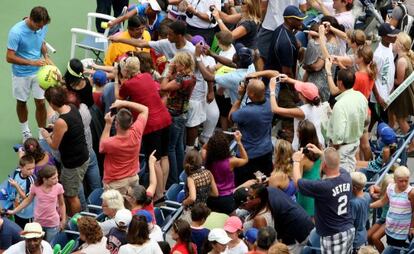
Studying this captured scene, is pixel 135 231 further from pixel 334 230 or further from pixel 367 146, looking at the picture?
pixel 367 146

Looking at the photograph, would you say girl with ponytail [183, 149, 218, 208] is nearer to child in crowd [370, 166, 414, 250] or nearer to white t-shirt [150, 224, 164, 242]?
white t-shirt [150, 224, 164, 242]

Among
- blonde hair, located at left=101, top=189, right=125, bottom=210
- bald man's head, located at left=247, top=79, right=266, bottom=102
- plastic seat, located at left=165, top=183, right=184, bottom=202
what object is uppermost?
bald man's head, located at left=247, top=79, right=266, bottom=102

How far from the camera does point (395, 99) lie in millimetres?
13453

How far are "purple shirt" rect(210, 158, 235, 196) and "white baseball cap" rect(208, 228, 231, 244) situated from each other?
1567 mm

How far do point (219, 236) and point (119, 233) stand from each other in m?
0.97

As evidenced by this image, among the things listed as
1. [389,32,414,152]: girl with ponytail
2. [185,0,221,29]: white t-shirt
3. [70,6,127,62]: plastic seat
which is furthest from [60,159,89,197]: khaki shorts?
[389,32,414,152]: girl with ponytail

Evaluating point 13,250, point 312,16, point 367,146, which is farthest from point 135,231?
point 312,16

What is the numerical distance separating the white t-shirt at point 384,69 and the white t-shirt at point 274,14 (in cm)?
155

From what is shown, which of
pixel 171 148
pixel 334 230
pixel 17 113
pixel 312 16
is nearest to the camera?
pixel 334 230

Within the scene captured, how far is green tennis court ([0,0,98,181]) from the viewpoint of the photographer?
13836mm

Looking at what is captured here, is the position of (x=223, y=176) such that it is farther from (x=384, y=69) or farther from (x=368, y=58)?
(x=384, y=69)

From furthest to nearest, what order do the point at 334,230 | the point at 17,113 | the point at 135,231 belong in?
the point at 17,113
the point at 334,230
the point at 135,231

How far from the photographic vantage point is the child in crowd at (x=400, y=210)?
1067 cm

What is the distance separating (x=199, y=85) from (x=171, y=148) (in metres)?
0.83
